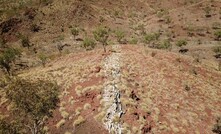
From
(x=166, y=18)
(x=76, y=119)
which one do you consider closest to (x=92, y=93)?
(x=76, y=119)

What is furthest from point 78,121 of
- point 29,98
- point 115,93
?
point 29,98

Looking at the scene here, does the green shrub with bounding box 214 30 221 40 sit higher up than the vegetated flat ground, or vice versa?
the green shrub with bounding box 214 30 221 40

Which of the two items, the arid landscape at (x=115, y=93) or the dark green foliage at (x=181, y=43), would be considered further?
the dark green foliage at (x=181, y=43)

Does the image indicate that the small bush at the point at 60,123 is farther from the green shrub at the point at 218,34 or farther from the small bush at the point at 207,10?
the small bush at the point at 207,10

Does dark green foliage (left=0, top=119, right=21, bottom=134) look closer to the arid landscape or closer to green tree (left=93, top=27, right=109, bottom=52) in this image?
the arid landscape

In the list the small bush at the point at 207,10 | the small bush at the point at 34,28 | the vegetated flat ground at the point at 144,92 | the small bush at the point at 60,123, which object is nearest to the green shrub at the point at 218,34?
the small bush at the point at 207,10

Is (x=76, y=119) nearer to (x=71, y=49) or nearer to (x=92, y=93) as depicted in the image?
(x=92, y=93)

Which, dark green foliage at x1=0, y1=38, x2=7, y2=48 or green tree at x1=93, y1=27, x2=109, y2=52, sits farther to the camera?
dark green foliage at x1=0, y1=38, x2=7, y2=48

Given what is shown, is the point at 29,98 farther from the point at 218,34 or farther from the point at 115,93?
the point at 218,34

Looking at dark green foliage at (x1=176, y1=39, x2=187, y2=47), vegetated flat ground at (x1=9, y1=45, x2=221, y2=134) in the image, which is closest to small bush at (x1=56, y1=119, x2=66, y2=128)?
vegetated flat ground at (x1=9, y1=45, x2=221, y2=134)
